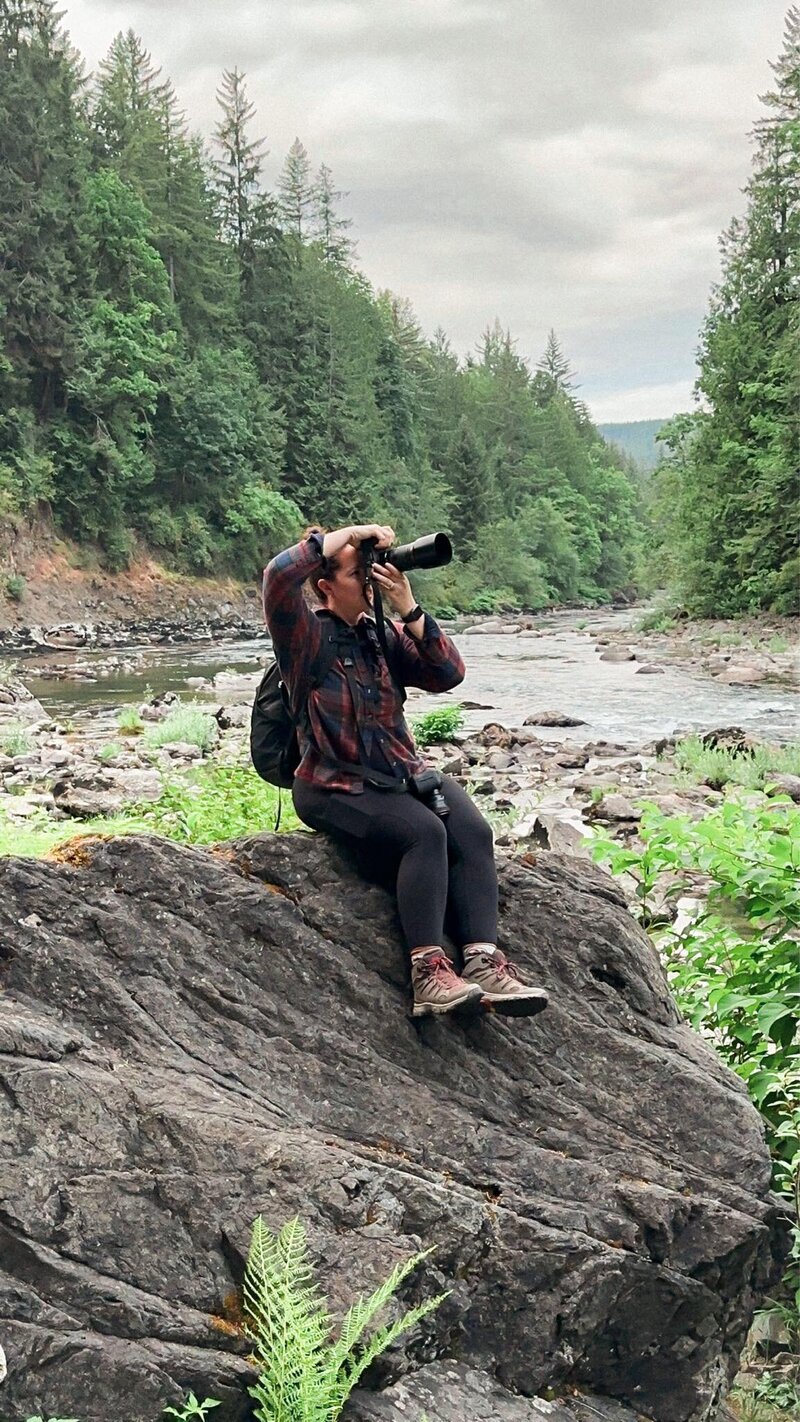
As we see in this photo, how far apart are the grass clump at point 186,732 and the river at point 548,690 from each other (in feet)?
12.6

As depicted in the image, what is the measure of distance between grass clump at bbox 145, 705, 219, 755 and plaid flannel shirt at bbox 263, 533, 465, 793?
1213 centimetres

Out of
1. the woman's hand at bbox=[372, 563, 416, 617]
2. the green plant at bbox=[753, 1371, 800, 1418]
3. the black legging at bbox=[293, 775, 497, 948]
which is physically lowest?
the green plant at bbox=[753, 1371, 800, 1418]

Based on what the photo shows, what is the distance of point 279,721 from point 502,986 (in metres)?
1.17

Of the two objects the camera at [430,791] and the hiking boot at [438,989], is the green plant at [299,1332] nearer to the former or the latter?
the hiking boot at [438,989]

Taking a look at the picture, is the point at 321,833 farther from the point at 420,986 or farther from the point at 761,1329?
the point at 761,1329

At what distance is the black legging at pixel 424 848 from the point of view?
3.62 metres

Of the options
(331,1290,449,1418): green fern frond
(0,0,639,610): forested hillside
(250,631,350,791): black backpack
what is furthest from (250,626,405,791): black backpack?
(0,0,639,610): forested hillside

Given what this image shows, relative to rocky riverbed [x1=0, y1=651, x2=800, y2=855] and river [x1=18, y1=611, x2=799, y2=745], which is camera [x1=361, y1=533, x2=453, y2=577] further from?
river [x1=18, y1=611, x2=799, y2=745]

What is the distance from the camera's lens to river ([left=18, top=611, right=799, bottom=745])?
67.3 feet

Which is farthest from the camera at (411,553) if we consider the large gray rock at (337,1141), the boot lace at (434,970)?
the boot lace at (434,970)

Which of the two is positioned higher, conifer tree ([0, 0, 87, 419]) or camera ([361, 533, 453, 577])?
conifer tree ([0, 0, 87, 419])

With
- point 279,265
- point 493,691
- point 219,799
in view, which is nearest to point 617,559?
point 279,265

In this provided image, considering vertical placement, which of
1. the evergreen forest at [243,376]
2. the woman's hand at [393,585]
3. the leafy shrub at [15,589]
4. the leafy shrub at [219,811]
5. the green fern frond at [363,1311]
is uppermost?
the evergreen forest at [243,376]

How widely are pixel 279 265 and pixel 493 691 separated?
4657cm
